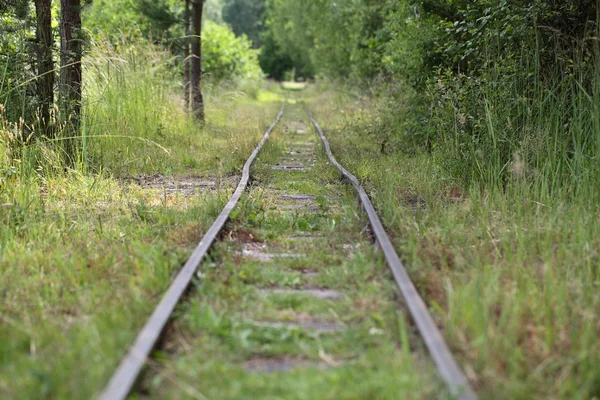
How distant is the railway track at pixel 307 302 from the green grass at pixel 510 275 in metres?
0.17

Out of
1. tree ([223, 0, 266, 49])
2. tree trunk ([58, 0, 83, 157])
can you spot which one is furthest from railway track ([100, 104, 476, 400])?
tree ([223, 0, 266, 49])

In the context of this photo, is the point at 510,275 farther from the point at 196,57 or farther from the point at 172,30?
the point at 172,30

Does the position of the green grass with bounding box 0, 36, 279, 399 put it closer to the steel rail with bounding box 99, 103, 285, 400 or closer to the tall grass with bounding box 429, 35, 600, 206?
the steel rail with bounding box 99, 103, 285, 400

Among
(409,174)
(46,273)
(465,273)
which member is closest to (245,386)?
(465,273)

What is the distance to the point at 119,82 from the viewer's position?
9461mm

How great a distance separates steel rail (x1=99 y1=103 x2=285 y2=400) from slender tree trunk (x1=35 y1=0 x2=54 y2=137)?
3.73 m

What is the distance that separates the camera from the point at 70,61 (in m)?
7.73

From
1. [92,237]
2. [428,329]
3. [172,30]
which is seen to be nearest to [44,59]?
[92,237]

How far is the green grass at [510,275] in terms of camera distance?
2.70m

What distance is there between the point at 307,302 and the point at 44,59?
544 centimetres

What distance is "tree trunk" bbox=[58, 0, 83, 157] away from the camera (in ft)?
25.0

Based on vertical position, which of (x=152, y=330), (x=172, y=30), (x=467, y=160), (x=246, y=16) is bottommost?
(x=152, y=330)

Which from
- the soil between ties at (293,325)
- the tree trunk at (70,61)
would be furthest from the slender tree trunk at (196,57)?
the soil between ties at (293,325)

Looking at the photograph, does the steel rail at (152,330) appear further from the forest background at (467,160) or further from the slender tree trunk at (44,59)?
the slender tree trunk at (44,59)
